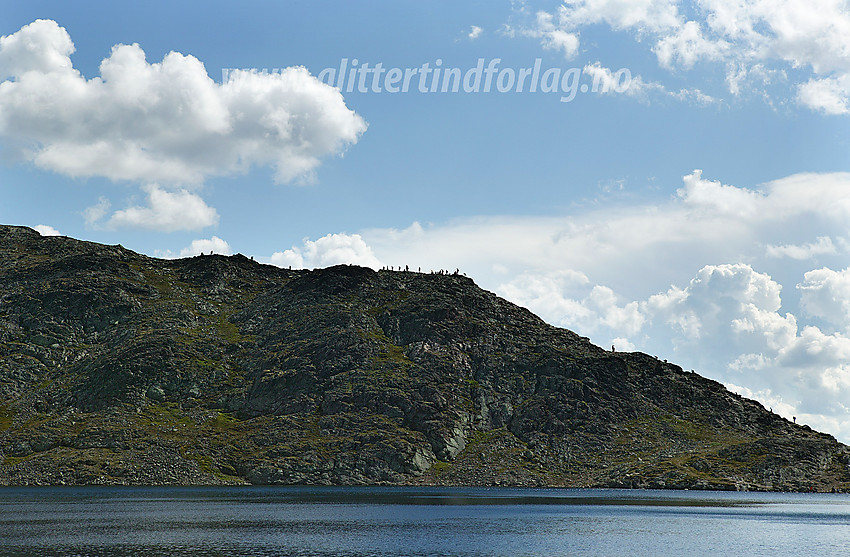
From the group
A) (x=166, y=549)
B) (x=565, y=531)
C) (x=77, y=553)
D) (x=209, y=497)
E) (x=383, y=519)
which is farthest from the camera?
(x=209, y=497)

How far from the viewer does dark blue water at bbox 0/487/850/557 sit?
102 m

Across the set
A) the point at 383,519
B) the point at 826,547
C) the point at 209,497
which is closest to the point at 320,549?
the point at 383,519

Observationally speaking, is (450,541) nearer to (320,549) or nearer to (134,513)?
(320,549)

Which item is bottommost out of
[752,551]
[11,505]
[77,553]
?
[11,505]

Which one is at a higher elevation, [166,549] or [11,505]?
[166,549]

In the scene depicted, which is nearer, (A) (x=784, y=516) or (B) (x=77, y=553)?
(B) (x=77, y=553)

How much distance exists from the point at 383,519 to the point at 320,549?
4557cm

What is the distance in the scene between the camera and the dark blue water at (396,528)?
333 ft

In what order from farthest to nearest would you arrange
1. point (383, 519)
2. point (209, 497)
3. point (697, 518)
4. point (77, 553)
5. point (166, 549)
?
point (209, 497) < point (697, 518) < point (383, 519) < point (166, 549) < point (77, 553)

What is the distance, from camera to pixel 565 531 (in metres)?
129

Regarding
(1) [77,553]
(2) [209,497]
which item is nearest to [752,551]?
(1) [77,553]

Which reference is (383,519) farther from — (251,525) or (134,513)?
(134,513)

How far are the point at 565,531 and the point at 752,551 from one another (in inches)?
1266

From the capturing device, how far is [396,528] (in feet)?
421
